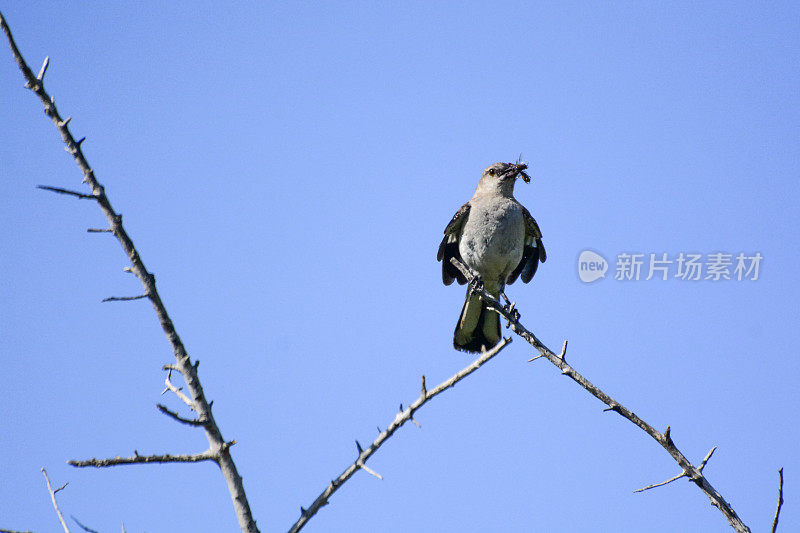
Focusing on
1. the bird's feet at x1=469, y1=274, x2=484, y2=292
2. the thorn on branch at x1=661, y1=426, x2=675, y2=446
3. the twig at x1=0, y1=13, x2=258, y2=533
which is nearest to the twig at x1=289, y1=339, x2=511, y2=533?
the twig at x1=0, y1=13, x2=258, y2=533

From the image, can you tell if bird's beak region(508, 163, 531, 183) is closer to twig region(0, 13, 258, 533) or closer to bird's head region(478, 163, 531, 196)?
bird's head region(478, 163, 531, 196)

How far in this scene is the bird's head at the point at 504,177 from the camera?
9.14 metres

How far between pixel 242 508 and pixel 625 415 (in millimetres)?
1816

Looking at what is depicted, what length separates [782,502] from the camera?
10.1 ft

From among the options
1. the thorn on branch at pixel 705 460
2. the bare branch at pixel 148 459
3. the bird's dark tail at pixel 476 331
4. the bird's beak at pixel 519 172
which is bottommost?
the thorn on branch at pixel 705 460

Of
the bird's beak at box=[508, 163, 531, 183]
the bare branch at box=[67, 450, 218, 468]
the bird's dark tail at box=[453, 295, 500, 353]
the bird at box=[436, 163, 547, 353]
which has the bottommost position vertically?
the bare branch at box=[67, 450, 218, 468]

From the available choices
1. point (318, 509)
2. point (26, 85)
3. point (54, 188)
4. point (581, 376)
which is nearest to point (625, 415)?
point (581, 376)

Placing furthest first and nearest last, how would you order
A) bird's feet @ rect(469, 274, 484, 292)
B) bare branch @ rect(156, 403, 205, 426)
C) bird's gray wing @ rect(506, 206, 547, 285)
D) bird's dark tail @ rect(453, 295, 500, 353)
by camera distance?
bird's gray wing @ rect(506, 206, 547, 285) < bird's dark tail @ rect(453, 295, 500, 353) < bird's feet @ rect(469, 274, 484, 292) < bare branch @ rect(156, 403, 205, 426)

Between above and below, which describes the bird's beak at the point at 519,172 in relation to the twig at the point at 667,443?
above

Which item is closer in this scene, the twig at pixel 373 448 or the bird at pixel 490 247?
the twig at pixel 373 448

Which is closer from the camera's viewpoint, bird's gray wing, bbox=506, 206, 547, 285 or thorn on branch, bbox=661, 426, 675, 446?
thorn on branch, bbox=661, 426, 675, 446

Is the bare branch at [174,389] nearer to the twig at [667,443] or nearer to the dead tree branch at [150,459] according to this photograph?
the dead tree branch at [150,459]

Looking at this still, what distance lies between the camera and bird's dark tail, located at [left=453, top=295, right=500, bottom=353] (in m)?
8.55

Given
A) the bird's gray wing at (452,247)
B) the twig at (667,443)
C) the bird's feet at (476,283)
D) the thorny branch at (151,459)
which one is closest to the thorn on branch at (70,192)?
the thorny branch at (151,459)
